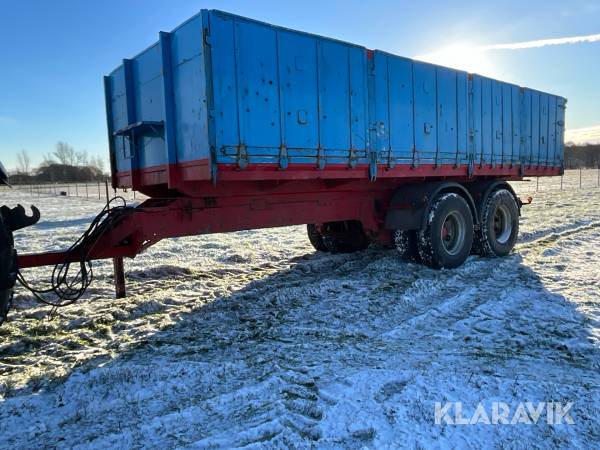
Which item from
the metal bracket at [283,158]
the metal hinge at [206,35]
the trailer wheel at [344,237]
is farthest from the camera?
the trailer wheel at [344,237]

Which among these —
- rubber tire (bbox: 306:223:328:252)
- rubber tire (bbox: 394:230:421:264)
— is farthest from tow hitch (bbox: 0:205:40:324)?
rubber tire (bbox: 306:223:328:252)

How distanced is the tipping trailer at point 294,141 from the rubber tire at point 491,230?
0.02 meters

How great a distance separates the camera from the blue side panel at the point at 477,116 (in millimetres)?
7676

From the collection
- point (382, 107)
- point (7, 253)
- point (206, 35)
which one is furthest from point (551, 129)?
point (7, 253)

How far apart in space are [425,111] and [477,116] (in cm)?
151

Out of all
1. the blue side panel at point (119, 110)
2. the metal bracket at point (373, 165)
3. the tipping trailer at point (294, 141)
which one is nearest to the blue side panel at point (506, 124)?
the tipping trailer at point (294, 141)

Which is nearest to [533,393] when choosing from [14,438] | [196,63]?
[14,438]

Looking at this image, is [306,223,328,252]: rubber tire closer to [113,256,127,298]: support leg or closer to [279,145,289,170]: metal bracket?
[279,145,289,170]: metal bracket

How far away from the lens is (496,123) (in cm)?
820

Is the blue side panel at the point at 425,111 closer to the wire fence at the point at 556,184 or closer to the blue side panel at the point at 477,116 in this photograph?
the blue side panel at the point at 477,116

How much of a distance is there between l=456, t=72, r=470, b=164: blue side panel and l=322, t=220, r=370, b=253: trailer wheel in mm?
2212

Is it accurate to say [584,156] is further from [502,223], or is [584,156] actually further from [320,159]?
[320,159]

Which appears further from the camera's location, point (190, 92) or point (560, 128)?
point (560, 128)

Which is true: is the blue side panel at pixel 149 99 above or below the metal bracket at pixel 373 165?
above
